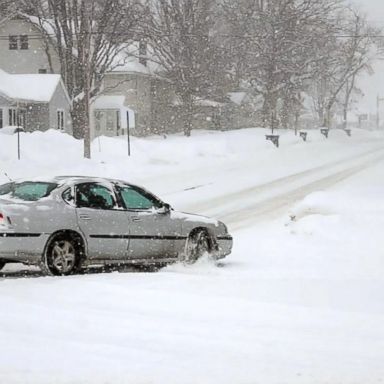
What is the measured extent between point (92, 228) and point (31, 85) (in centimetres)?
4138

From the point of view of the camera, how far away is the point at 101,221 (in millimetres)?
11055

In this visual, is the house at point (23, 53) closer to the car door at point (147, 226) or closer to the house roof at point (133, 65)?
the house roof at point (133, 65)

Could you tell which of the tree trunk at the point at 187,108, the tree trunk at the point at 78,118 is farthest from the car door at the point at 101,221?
the tree trunk at the point at 187,108

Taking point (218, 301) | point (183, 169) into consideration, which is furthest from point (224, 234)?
point (183, 169)

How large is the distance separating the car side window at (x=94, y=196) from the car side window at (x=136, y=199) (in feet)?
0.85

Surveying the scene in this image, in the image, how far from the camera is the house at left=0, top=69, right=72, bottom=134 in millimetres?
48438

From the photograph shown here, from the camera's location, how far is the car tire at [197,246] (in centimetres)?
1197

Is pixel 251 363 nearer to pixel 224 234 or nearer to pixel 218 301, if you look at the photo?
pixel 218 301

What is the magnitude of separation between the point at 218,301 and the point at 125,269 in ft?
11.5

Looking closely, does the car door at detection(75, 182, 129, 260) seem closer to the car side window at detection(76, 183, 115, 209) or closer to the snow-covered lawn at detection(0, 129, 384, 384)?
the car side window at detection(76, 183, 115, 209)

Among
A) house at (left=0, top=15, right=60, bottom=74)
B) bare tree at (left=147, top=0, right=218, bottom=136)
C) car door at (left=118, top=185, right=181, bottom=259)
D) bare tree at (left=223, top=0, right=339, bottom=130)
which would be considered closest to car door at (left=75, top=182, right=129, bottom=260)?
car door at (left=118, top=185, right=181, bottom=259)

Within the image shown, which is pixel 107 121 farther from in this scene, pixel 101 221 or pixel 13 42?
pixel 101 221

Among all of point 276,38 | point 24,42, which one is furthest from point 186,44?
point 24,42

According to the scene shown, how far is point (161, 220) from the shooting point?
11719 millimetres
